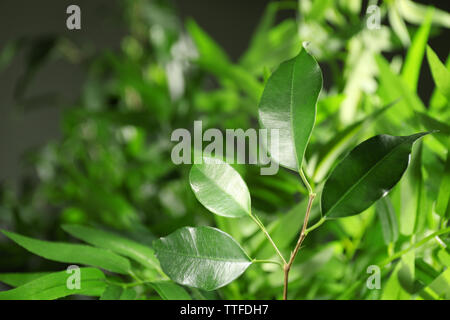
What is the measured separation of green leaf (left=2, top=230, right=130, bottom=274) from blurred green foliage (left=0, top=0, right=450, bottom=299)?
11 millimetres

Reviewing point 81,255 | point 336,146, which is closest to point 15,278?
point 81,255

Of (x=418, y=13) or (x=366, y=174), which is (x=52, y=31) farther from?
(x=366, y=174)

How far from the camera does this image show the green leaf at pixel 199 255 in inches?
4.7

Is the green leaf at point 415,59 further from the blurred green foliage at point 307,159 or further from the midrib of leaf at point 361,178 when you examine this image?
the midrib of leaf at point 361,178

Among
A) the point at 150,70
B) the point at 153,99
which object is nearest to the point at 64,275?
the point at 153,99

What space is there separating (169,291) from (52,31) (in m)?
1.28

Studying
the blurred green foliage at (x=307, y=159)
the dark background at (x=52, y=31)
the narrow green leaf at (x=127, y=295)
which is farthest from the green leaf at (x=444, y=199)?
the dark background at (x=52, y=31)

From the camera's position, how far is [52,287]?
14cm

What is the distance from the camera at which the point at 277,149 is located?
0.12 m

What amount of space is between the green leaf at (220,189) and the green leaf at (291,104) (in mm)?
14

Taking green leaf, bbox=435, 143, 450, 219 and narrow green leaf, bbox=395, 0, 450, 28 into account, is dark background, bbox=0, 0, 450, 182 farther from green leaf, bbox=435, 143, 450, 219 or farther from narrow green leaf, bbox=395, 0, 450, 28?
green leaf, bbox=435, 143, 450, 219

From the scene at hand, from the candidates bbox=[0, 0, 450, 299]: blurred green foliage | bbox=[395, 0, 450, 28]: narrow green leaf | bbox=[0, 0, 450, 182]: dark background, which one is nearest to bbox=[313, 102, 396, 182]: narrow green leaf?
bbox=[0, 0, 450, 299]: blurred green foliage
